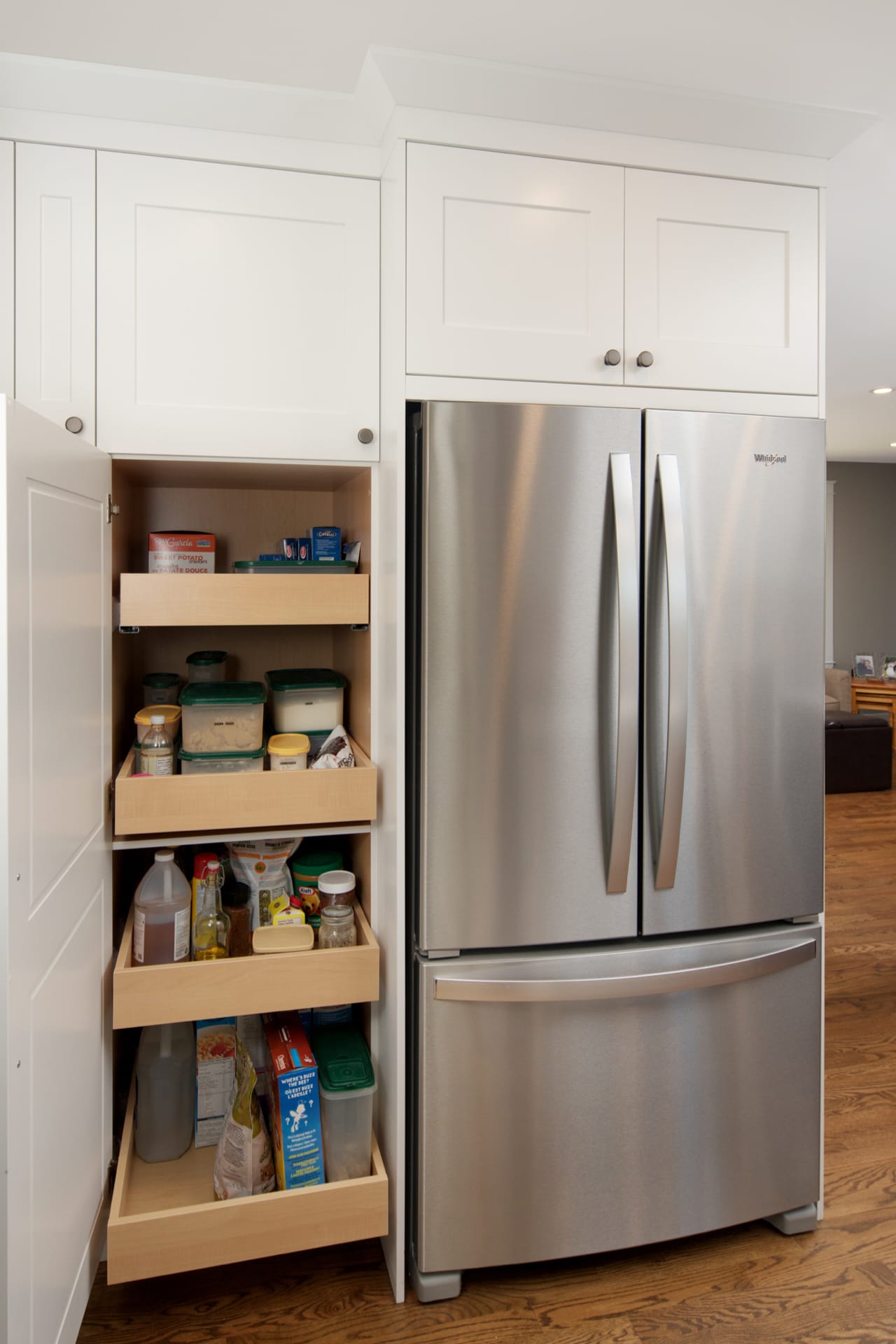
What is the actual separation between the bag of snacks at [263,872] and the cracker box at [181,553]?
60 cm

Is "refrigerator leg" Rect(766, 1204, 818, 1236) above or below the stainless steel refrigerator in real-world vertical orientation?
below

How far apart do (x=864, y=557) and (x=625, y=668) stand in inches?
293

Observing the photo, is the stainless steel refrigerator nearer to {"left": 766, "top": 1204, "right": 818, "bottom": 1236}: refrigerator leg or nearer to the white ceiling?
{"left": 766, "top": 1204, "right": 818, "bottom": 1236}: refrigerator leg

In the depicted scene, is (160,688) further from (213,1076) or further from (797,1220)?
(797,1220)

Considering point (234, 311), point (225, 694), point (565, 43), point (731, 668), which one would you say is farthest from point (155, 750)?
point (565, 43)

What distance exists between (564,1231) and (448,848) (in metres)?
0.80

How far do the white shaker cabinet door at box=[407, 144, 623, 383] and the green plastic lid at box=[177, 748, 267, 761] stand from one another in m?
0.81

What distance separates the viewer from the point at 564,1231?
1.77 meters

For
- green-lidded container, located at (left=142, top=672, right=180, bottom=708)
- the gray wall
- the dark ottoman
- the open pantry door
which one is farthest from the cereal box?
the gray wall

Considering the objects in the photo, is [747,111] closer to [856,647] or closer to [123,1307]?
[123,1307]

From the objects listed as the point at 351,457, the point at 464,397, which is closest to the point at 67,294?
the point at 351,457

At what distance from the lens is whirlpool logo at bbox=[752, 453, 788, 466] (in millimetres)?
1791

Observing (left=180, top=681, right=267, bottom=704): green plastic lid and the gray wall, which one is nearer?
(left=180, top=681, right=267, bottom=704): green plastic lid

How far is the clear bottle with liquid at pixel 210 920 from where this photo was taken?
1.84 m
